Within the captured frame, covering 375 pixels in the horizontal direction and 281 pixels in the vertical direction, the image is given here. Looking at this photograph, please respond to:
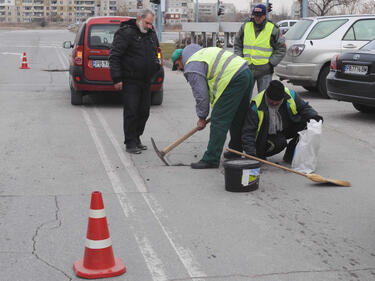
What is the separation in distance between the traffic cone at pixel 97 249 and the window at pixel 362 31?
34.7 feet

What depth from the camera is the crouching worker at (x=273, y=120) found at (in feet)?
22.3

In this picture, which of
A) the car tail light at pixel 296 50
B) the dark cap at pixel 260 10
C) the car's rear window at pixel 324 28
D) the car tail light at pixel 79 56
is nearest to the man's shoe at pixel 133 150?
the dark cap at pixel 260 10

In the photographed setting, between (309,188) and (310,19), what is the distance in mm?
8600

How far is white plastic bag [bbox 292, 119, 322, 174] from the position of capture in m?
6.80

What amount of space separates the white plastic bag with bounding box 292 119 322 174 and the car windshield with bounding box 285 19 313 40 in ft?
23.5

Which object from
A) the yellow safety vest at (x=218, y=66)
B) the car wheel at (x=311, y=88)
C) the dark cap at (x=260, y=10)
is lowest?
the car wheel at (x=311, y=88)

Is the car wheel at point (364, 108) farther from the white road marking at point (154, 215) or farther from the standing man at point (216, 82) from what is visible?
the standing man at point (216, 82)

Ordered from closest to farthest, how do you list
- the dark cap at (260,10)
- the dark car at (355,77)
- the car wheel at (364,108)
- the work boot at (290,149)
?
the work boot at (290,149), the dark cap at (260,10), the dark car at (355,77), the car wheel at (364,108)

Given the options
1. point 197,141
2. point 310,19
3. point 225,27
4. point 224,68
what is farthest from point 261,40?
point 225,27

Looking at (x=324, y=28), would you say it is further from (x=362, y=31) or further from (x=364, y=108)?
(x=364, y=108)

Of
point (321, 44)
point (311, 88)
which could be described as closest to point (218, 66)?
point (321, 44)

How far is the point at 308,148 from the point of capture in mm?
6828

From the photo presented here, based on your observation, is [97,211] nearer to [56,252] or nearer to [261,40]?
[56,252]

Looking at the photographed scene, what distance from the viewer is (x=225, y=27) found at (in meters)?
25.2
